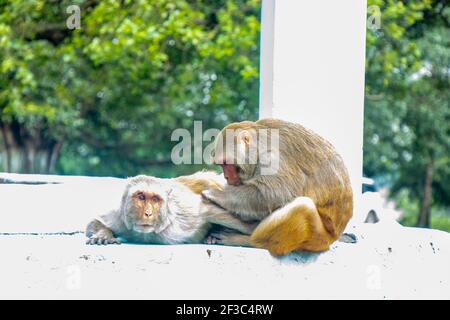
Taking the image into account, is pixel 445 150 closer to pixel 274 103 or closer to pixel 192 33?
pixel 192 33

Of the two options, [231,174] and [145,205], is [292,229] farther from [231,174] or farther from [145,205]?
[145,205]

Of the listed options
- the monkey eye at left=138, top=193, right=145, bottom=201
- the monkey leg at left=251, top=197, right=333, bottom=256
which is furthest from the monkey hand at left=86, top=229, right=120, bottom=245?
the monkey leg at left=251, top=197, right=333, bottom=256

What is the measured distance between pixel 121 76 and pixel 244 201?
10.4m

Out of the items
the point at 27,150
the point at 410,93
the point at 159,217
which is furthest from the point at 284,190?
the point at 27,150

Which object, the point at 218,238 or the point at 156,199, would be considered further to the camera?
the point at 218,238

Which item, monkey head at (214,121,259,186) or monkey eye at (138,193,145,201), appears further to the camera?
monkey head at (214,121,259,186)

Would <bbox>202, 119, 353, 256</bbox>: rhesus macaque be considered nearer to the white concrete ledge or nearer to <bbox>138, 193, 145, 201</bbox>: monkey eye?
the white concrete ledge

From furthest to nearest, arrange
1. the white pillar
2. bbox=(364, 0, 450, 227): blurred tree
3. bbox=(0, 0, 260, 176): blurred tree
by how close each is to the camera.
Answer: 1. bbox=(364, 0, 450, 227): blurred tree
2. bbox=(0, 0, 260, 176): blurred tree
3. the white pillar

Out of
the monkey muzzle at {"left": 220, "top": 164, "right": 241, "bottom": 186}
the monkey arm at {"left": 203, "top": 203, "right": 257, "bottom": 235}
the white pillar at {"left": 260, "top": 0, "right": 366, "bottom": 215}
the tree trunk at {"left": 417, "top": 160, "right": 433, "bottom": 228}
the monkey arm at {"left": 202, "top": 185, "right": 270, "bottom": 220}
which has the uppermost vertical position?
the white pillar at {"left": 260, "top": 0, "right": 366, "bottom": 215}

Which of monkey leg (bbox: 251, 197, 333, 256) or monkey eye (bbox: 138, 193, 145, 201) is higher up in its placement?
monkey eye (bbox: 138, 193, 145, 201)

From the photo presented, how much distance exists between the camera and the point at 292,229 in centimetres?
368

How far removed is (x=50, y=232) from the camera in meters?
4.58

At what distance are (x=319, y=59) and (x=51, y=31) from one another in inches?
347

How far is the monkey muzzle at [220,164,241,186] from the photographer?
12.6 feet
